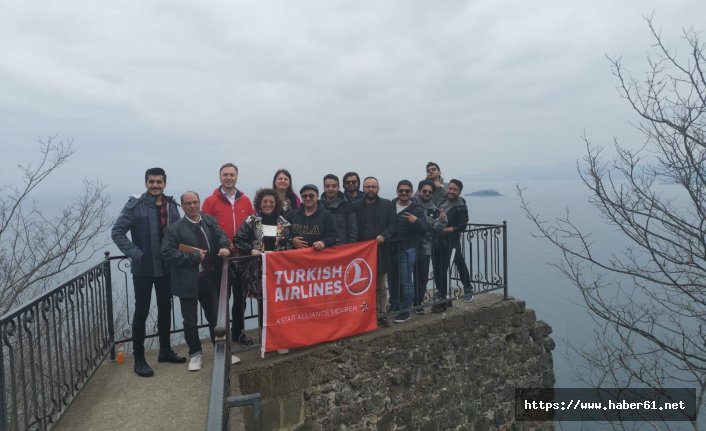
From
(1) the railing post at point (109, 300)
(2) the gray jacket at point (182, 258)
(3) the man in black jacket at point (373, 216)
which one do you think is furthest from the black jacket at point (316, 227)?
(1) the railing post at point (109, 300)

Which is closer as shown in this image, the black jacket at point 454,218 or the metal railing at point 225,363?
the metal railing at point 225,363

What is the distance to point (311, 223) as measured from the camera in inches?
192

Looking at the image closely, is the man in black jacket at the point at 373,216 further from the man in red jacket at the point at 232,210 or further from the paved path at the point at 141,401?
the paved path at the point at 141,401

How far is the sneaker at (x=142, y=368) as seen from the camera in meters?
4.29

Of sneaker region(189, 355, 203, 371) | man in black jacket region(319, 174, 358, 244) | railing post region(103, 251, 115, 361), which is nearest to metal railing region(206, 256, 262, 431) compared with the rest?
sneaker region(189, 355, 203, 371)

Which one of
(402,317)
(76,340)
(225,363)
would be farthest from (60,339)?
(402,317)

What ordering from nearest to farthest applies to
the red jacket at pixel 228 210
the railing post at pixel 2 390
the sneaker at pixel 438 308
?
1. the railing post at pixel 2 390
2. the red jacket at pixel 228 210
3. the sneaker at pixel 438 308

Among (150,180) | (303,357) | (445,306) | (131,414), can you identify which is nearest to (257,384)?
(303,357)

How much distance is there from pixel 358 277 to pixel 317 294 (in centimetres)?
57

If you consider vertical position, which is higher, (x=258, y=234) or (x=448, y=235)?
(x=258, y=234)

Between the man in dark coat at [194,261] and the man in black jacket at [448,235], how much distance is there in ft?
9.97

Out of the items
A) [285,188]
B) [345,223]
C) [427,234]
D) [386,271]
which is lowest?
[386,271]

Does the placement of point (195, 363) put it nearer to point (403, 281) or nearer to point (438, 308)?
point (403, 281)

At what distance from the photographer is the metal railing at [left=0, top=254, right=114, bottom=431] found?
2871 mm
